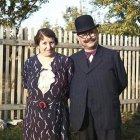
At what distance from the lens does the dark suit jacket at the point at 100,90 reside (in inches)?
168

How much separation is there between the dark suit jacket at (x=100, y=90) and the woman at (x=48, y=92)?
22cm

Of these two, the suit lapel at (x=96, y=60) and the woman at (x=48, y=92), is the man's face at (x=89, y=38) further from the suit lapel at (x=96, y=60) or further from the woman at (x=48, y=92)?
the woman at (x=48, y=92)

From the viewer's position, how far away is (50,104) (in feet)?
14.7

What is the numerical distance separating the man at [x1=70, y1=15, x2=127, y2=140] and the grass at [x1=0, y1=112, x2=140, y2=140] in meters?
3.01

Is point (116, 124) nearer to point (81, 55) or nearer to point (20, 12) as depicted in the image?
point (81, 55)

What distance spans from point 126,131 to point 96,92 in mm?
3934

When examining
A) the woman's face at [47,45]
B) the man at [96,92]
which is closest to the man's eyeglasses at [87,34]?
the man at [96,92]

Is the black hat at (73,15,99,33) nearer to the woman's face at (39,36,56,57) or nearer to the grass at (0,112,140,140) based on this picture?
the woman's face at (39,36,56,57)

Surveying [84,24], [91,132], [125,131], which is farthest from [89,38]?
[125,131]

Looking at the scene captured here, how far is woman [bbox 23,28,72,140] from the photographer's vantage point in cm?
446

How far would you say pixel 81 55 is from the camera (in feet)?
14.6

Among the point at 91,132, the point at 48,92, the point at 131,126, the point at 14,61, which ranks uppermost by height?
the point at 14,61

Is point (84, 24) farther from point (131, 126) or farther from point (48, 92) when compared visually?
point (131, 126)

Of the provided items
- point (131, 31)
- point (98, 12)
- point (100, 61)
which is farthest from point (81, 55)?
point (98, 12)
